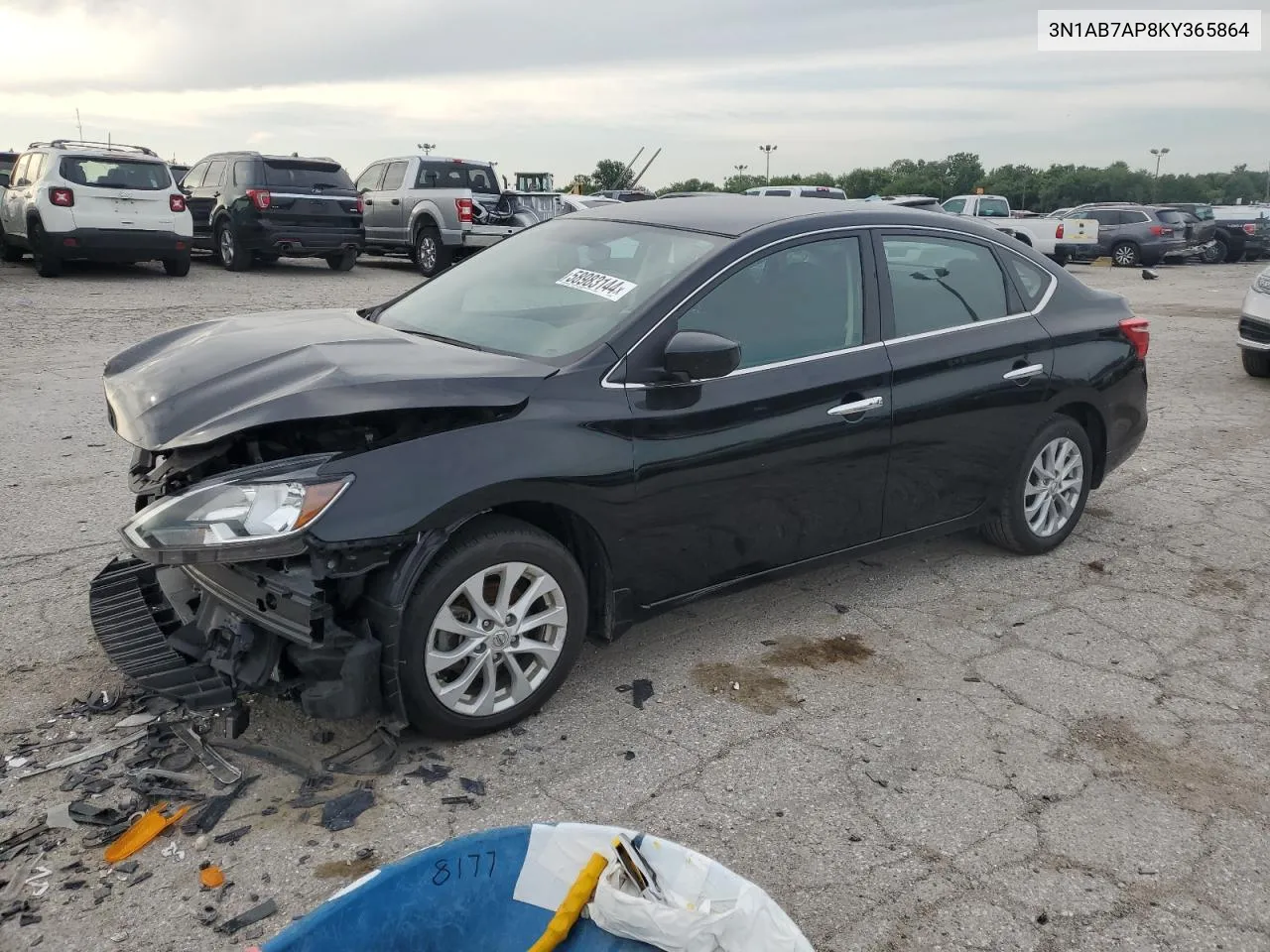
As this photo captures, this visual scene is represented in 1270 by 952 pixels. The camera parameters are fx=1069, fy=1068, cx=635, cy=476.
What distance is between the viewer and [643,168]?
19750 mm

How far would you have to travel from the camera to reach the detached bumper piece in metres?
3.12

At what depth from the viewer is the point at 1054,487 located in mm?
5211

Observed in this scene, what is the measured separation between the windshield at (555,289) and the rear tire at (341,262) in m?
14.2

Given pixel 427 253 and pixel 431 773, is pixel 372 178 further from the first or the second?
pixel 431 773

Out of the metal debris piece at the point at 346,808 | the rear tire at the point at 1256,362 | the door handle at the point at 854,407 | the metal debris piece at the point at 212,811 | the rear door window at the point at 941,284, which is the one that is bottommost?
the metal debris piece at the point at 346,808

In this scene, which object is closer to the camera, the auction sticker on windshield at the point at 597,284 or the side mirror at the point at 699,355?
the side mirror at the point at 699,355

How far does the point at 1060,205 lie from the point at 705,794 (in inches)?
2586

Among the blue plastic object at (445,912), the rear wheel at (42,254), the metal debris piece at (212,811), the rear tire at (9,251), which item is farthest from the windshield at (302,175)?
the blue plastic object at (445,912)

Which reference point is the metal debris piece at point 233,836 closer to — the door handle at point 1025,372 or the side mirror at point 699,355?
the side mirror at point 699,355

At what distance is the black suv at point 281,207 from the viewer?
1655cm

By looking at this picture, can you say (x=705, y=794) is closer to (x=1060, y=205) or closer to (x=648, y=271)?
(x=648, y=271)

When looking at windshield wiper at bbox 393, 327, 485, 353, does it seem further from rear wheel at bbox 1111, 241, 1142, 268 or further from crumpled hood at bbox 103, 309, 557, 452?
rear wheel at bbox 1111, 241, 1142, 268

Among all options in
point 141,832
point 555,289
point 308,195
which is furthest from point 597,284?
point 308,195

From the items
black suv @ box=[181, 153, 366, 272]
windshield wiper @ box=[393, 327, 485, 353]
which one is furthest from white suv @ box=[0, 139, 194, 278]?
windshield wiper @ box=[393, 327, 485, 353]
